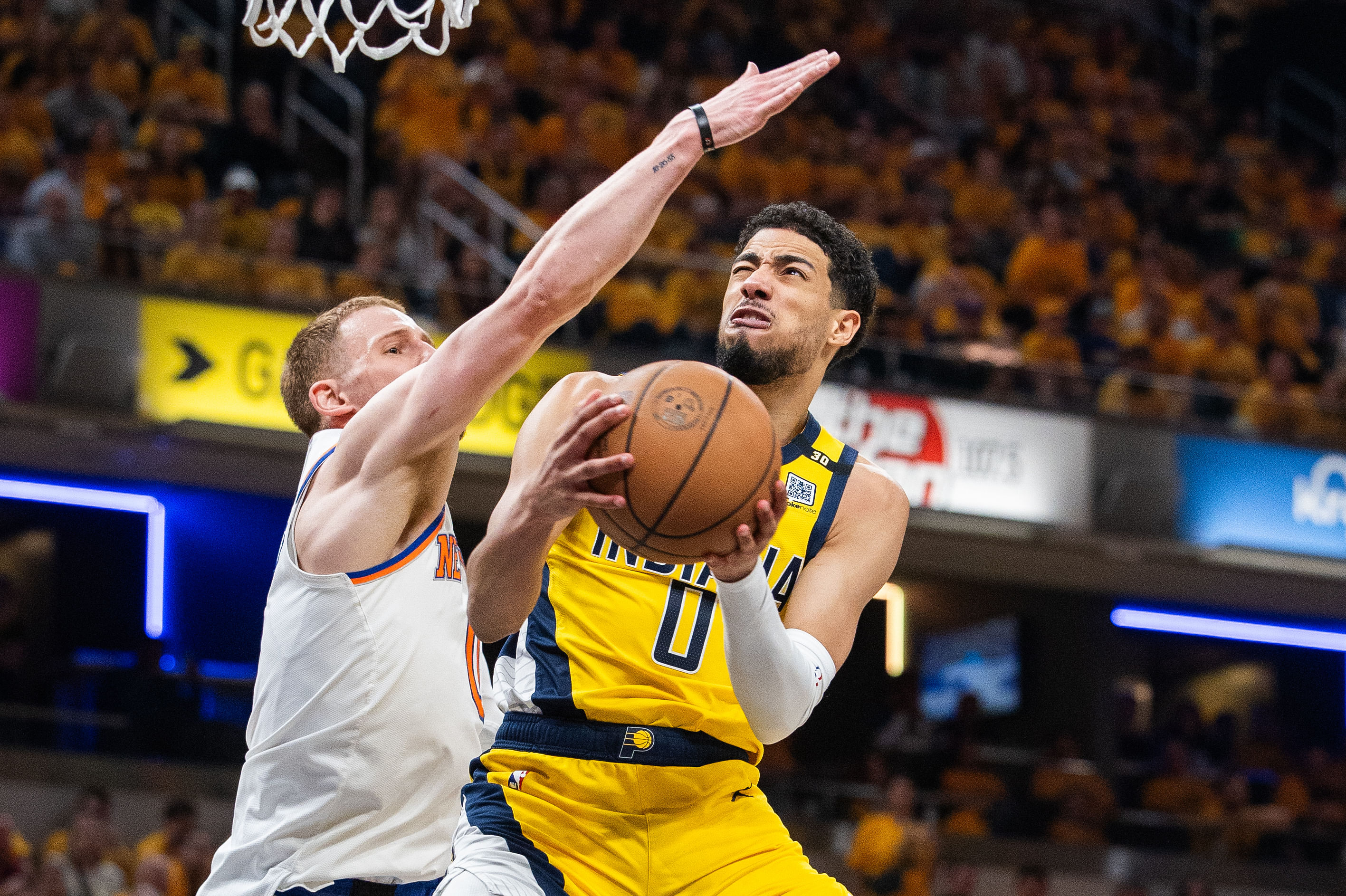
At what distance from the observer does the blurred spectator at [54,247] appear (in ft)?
32.7

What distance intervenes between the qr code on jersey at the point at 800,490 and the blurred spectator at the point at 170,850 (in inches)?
239

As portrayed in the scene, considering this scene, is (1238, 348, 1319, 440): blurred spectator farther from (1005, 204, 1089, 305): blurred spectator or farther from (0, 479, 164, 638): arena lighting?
(0, 479, 164, 638): arena lighting

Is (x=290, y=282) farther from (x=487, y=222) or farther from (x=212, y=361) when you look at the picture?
(x=487, y=222)

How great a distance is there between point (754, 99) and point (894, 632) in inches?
522

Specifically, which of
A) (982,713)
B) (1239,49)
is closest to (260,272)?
(982,713)

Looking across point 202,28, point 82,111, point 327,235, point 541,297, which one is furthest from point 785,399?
point 202,28

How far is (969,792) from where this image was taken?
12602 millimetres

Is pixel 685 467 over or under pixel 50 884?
over

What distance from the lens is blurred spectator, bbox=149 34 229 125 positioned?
12.2m

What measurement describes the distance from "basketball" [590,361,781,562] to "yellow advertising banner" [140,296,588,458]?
24.3ft

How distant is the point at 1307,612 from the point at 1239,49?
28.3 ft

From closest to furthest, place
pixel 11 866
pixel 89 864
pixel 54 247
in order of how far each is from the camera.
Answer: pixel 11 866 → pixel 89 864 → pixel 54 247

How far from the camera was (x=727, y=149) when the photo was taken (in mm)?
14289

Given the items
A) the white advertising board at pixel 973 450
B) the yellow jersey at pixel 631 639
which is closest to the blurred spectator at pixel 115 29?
the white advertising board at pixel 973 450
